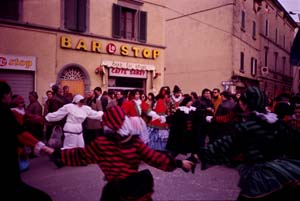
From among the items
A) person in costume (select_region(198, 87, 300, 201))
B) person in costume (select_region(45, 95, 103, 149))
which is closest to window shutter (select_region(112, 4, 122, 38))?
person in costume (select_region(45, 95, 103, 149))

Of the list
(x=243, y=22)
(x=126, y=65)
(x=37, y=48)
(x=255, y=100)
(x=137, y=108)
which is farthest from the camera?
(x=243, y=22)

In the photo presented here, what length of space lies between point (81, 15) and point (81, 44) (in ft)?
4.20

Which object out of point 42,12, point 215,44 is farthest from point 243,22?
point 42,12

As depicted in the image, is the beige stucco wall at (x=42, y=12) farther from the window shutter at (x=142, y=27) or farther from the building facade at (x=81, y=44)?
the window shutter at (x=142, y=27)

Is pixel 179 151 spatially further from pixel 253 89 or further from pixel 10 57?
pixel 10 57

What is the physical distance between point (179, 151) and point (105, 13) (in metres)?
10.3

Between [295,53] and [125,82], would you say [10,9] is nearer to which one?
[125,82]

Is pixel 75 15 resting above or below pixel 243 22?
below

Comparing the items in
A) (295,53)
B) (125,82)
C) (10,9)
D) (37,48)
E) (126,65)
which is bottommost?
(125,82)

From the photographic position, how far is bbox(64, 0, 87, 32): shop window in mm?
16266

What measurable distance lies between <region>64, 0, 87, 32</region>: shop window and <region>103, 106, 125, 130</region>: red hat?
1323 cm

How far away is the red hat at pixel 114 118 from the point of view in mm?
3662

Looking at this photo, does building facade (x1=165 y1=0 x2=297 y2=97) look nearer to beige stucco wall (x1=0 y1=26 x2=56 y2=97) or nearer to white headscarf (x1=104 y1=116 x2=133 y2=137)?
beige stucco wall (x1=0 y1=26 x2=56 y2=97)

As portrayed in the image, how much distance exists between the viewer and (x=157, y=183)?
717 centimetres
